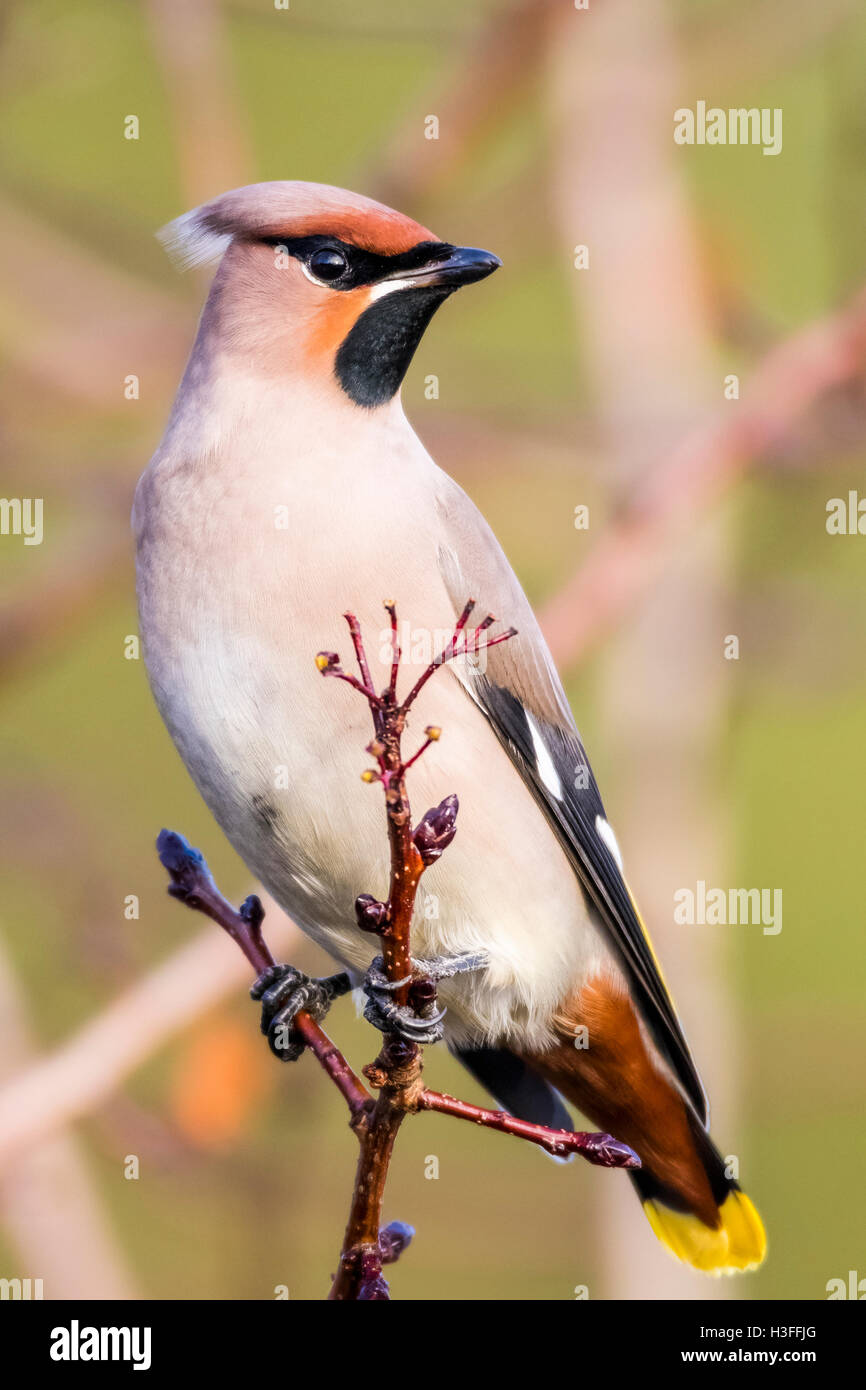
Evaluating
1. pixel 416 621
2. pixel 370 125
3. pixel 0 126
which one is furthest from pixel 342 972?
pixel 370 125

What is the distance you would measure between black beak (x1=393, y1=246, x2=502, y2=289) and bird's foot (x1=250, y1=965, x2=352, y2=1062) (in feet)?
4.39

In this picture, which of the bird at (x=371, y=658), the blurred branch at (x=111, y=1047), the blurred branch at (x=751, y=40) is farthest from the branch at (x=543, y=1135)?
the blurred branch at (x=751, y=40)

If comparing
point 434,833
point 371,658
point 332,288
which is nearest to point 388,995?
point 434,833

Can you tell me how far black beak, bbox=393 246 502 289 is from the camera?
123 inches

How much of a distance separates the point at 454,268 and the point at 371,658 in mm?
757

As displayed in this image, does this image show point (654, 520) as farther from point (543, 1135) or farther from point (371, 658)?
point (543, 1135)

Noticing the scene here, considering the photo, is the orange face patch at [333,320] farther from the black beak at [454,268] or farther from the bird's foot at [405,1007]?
the bird's foot at [405,1007]

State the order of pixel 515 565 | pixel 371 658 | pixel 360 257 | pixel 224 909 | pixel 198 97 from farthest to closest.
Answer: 1. pixel 515 565
2. pixel 198 97
3. pixel 360 257
4. pixel 371 658
5. pixel 224 909

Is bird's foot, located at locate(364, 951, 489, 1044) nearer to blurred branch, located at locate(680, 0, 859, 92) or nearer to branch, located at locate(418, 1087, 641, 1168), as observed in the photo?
branch, located at locate(418, 1087, 641, 1168)

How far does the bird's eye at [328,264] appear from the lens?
328 cm

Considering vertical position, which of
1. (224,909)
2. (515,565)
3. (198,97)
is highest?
(198,97)

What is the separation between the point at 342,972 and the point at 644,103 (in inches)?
122

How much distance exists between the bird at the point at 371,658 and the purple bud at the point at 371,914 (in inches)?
23.3

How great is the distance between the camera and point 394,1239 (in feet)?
8.65
